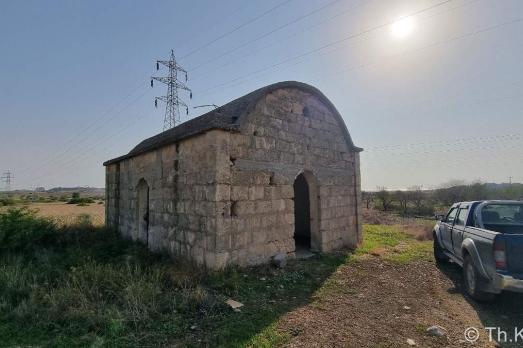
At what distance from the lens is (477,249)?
4871mm

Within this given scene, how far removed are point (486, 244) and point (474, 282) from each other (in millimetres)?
825

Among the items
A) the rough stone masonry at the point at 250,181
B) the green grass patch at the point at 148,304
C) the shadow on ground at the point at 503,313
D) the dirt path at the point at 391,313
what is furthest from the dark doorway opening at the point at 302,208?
the shadow on ground at the point at 503,313

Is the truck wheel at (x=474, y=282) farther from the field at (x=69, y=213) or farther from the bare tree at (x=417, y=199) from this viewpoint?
the bare tree at (x=417, y=199)

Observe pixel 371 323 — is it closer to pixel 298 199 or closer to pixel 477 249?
pixel 477 249

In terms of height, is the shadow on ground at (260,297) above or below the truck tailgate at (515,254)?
below

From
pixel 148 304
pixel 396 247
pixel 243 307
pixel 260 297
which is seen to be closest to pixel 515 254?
pixel 260 297

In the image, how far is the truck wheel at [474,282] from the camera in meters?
4.82

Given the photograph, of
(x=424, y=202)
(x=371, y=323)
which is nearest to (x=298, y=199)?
(x=371, y=323)

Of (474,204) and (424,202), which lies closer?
(474,204)

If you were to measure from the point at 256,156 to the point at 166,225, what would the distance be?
334cm

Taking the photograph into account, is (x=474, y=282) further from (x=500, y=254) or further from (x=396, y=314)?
(x=396, y=314)

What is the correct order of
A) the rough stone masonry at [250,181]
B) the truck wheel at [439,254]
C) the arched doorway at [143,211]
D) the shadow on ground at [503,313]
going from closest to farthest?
the shadow on ground at [503,313]
the rough stone masonry at [250,181]
the truck wheel at [439,254]
the arched doorway at [143,211]

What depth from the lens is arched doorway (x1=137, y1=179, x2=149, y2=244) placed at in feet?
31.9

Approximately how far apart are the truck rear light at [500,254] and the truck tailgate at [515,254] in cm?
5
